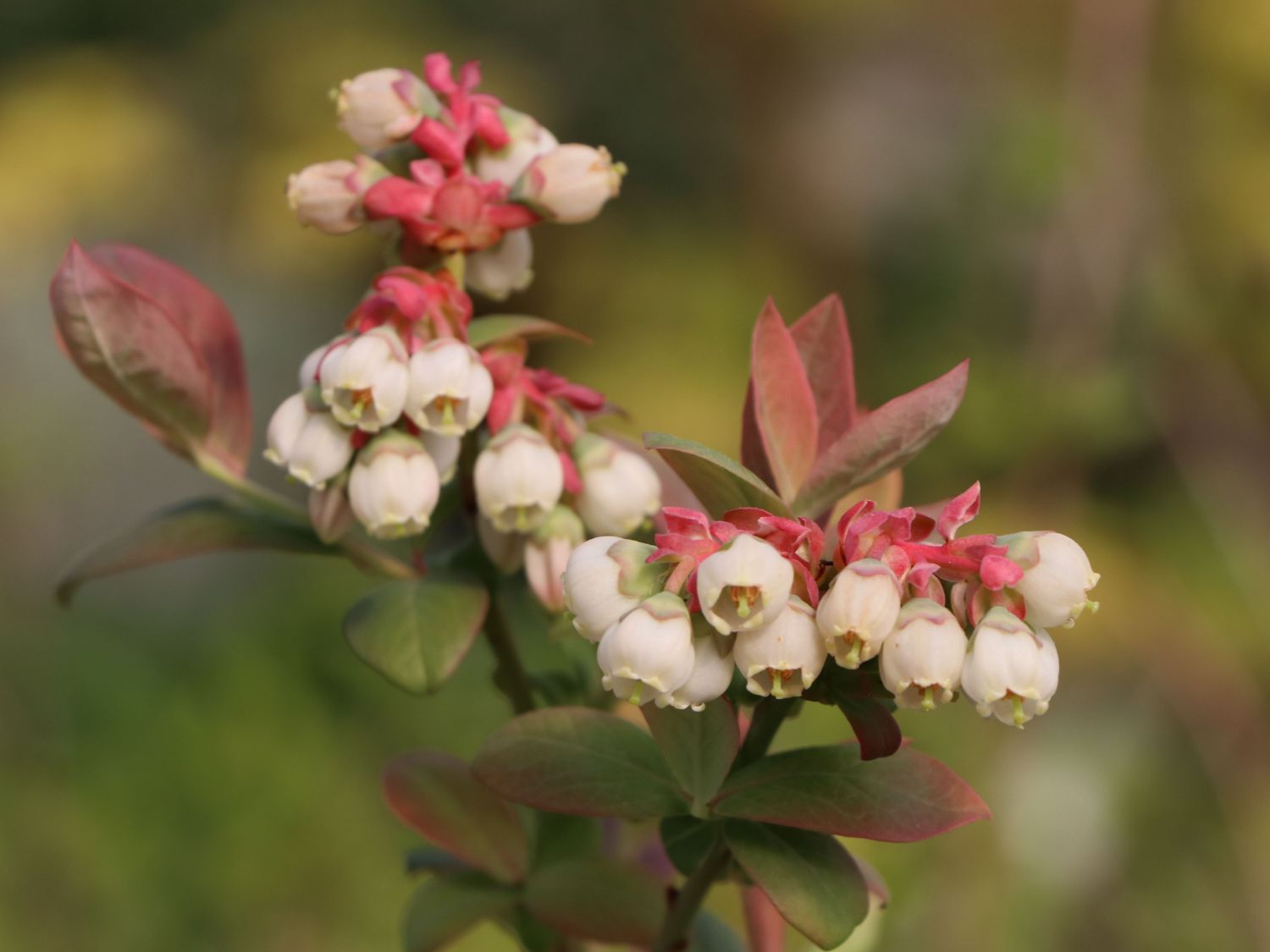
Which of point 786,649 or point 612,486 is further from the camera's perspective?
point 612,486

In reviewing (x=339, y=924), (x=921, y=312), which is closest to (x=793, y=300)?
(x=921, y=312)

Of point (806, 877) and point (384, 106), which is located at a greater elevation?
point (384, 106)

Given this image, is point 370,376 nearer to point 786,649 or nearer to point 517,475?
point 517,475

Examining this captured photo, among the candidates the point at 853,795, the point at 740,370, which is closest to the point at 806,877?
the point at 853,795

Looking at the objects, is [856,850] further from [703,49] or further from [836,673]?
[703,49]

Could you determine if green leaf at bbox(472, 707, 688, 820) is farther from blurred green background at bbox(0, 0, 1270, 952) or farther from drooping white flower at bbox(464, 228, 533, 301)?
blurred green background at bbox(0, 0, 1270, 952)
